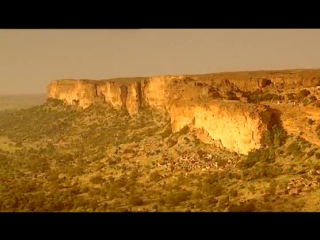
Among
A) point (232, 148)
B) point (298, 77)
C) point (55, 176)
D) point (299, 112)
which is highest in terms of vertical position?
point (298, 77)

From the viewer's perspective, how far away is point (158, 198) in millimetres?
12844

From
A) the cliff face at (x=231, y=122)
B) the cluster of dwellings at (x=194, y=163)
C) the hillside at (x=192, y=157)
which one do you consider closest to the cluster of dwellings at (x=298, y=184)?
the hillside at (x=192, y=157)

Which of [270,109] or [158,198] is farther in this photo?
[270,109]

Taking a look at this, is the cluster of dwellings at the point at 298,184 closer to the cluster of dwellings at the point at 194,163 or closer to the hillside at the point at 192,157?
the hillside at the point at 192,157

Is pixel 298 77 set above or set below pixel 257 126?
above

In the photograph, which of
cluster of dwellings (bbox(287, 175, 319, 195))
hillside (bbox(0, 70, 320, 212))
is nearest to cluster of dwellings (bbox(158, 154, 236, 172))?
hillside (bbox(0, 70, 320, 212))

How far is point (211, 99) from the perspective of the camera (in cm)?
1912

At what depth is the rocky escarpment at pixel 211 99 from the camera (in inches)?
608

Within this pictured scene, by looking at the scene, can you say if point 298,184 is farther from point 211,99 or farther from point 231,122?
point 211,99

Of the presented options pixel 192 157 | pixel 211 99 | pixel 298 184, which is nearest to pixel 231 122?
pixel 192 157
